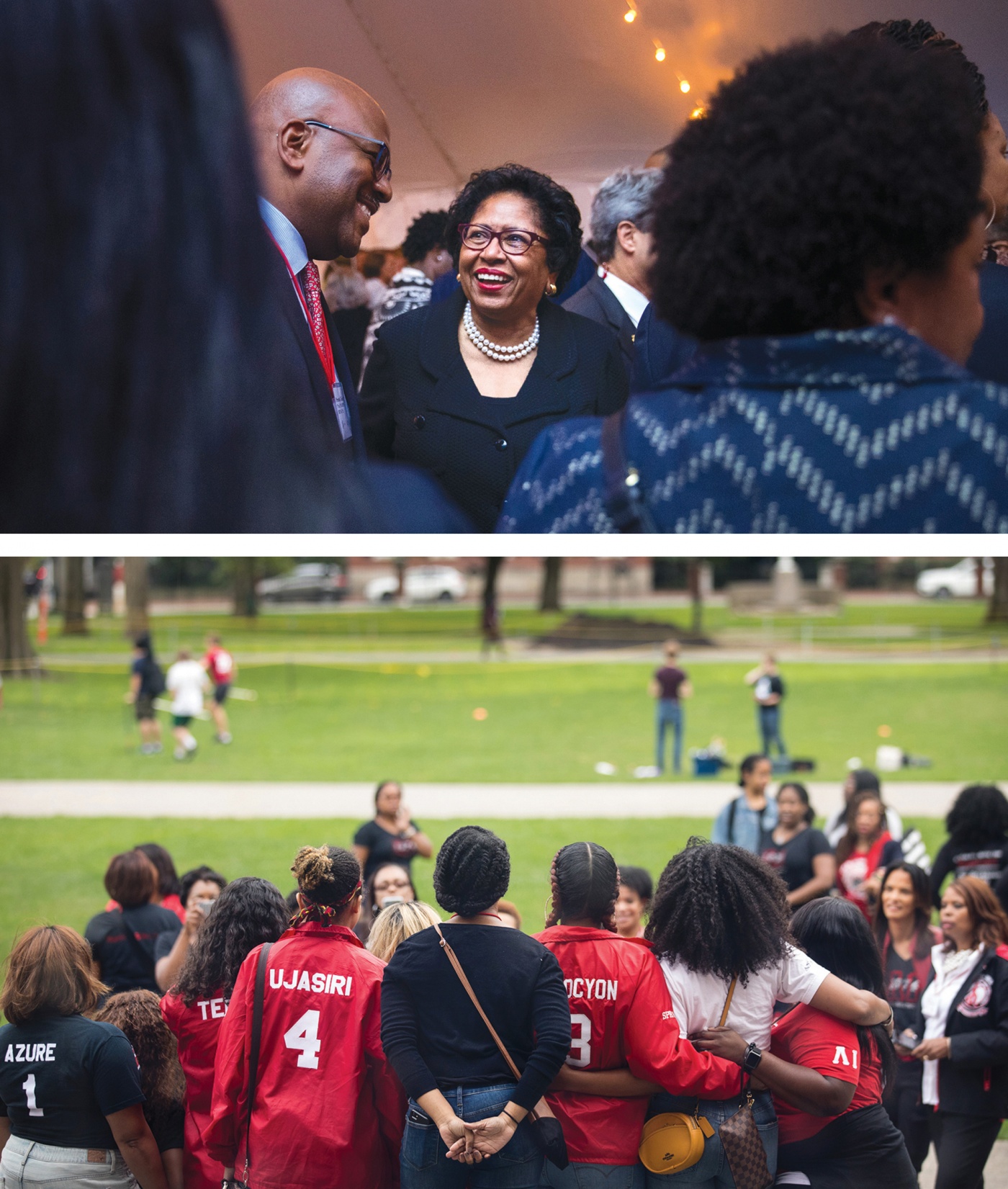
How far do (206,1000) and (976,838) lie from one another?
4211 millimetres

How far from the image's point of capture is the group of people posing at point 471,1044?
285 cm

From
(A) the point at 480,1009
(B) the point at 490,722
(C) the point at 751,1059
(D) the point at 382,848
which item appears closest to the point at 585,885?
(A) the point at 480,1009

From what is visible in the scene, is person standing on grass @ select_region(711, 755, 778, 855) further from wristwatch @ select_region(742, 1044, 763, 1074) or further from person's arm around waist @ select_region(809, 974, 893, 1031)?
wristwatch @ select_region(742, 1044, 763, 1074)

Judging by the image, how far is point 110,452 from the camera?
2.78m

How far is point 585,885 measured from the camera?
10.2 feet

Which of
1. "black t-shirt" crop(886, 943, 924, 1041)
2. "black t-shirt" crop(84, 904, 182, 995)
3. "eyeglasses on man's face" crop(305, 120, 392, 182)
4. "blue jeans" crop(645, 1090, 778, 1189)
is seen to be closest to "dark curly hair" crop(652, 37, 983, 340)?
"eyeglasses on man's face" crop(305, 120, 392, 182)

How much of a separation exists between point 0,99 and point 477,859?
2.28 metres

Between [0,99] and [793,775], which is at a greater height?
[0,99]

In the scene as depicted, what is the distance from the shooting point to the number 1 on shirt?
10.3 ft

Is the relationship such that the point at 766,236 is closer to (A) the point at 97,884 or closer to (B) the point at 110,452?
(B) the point at 110,452

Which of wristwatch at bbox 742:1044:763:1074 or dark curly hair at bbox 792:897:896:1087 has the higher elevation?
dark curly hair at bbox 792:897:896:1087

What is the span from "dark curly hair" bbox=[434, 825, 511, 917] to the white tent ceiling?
174 cm

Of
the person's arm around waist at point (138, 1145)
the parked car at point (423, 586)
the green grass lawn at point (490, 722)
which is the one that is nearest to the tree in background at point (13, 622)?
the green grass lawn at point (490, 722)

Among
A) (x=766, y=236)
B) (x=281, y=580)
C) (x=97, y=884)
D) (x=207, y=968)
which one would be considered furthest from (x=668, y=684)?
(x=281, y=580)
